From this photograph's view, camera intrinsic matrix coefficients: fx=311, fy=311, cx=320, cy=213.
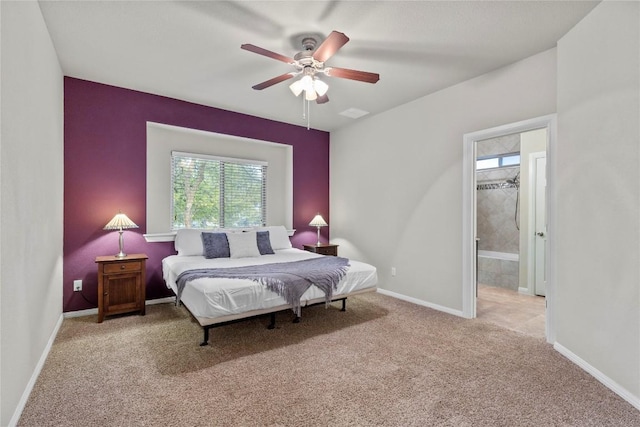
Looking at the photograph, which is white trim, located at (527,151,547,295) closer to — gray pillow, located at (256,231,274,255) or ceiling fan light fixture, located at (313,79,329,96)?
ceiling fan light fixture, located at (313,79,329,96)

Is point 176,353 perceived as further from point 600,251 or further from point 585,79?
point 585,79

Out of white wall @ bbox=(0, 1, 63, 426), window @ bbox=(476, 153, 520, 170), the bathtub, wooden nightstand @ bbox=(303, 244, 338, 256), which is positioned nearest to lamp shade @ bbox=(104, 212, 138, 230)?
white wall @ bbox=(0, 1, 63, 426)

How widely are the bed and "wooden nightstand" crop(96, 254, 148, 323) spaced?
1.04 feet

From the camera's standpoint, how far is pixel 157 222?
4.30 metres

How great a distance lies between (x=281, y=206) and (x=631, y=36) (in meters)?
4.54

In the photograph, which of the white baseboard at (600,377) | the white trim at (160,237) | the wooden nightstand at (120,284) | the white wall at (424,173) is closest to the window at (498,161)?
the white wall at (424,173)

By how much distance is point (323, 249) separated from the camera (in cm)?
520

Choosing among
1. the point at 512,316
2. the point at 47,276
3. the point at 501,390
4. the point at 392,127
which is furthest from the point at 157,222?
the point at 512,316

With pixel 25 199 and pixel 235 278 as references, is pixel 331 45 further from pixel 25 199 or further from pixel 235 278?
pixel 25 199

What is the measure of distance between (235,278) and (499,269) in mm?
4449

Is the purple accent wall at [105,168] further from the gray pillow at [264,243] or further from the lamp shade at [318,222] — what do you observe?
the lamp shade at [318,222]

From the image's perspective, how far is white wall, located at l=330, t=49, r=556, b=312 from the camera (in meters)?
3.22

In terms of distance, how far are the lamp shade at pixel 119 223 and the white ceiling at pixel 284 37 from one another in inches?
63.6

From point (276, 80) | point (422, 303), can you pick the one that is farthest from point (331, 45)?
point (422, 303)
